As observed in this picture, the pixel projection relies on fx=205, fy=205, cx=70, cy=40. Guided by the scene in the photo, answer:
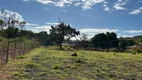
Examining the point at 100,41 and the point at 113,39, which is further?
the point at 113,39

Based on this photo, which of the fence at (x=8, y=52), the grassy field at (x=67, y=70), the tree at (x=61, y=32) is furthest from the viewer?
the tree at (x=61, y=32)

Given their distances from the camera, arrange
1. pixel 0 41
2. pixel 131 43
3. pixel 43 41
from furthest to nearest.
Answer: pixel 43 41 < pixel 131 43 < pixel 0 41

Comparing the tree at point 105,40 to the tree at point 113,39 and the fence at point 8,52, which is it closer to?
the tree at point 113,39

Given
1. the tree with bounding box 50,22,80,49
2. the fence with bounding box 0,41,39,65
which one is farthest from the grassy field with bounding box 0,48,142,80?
the tree with bounding box 50,22,80,49

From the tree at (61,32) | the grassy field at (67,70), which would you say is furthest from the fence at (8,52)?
the tree at (61,32)

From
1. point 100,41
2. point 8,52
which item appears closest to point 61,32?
point 100,41

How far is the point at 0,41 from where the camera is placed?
15445 millimetres

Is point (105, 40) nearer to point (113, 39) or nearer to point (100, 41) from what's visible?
point (100, 41)

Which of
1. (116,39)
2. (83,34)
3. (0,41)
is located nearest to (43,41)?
(83,34)

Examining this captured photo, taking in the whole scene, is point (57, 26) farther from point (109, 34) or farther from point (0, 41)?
point (0, 41)

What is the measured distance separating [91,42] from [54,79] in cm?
3858

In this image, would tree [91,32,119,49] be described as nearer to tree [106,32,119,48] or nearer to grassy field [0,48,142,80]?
tree [106,32,119,48]

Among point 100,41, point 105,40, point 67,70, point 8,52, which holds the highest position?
point 105,40

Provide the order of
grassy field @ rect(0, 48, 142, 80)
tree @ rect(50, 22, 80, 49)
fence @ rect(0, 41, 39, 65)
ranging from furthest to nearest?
tree @ rect(50, 22, 80, 49)
fence @ rect(0, 41, 39, 65)
grassy field @ rect(0, 48, 142, 80)
